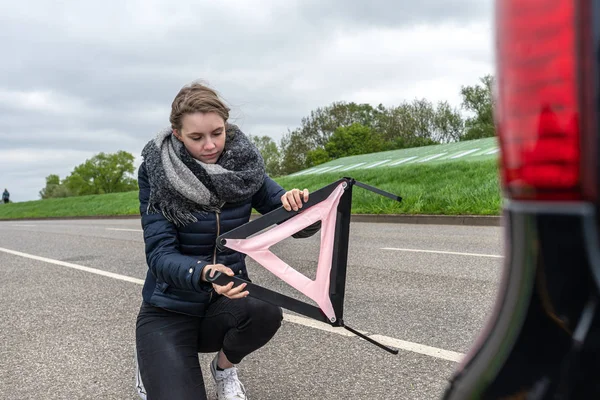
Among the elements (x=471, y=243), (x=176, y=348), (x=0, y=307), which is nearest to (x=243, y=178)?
(x=176, y=348)

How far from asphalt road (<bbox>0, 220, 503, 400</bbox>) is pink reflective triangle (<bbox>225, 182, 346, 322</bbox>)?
0.19 meters

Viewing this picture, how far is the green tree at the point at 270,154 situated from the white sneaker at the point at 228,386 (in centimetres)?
7034

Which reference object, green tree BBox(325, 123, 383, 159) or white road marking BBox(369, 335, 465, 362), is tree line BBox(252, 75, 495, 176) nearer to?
green tree BBox(325, 123, 383, 159)

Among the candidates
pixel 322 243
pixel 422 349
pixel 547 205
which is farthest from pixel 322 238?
pixel 547 205

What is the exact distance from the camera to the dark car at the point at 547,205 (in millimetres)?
676

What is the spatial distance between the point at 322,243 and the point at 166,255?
0.72 metres

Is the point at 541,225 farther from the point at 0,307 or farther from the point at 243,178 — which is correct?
the point at 0,307

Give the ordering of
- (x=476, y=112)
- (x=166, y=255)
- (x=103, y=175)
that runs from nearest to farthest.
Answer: (x=166, y=255) < (x=476, y=112) < (x=103, y=175)

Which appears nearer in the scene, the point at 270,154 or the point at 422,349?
the point at 422,349

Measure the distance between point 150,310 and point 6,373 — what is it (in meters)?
1.68

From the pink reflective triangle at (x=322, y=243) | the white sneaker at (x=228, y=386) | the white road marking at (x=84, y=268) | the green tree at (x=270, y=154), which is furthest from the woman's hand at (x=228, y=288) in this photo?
the green tree at (x=270, y=154)

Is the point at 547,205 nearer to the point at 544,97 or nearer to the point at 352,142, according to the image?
the point at 544,97

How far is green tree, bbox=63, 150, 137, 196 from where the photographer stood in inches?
3718

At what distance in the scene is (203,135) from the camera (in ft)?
9.68
